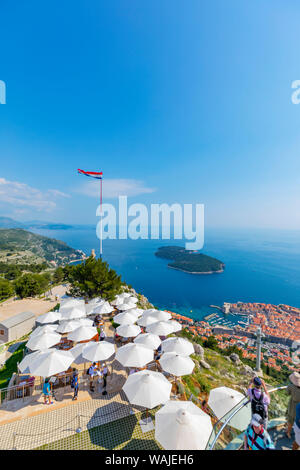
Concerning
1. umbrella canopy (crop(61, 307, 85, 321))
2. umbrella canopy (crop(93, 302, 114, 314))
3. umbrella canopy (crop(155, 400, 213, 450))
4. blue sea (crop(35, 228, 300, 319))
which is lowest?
blue sea (crop(35, 228, 300, 319))

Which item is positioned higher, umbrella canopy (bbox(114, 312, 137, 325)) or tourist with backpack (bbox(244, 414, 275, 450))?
tourist with backpack (bbox(244, 414, 275, 450))

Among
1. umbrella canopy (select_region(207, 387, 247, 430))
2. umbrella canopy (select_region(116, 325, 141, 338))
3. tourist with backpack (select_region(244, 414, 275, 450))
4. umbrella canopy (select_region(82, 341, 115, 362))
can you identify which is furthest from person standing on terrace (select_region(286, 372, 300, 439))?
umbrella canopy (select_region(116, 325, 141, 338))

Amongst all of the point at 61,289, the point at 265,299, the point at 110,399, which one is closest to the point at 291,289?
the point at 265,299

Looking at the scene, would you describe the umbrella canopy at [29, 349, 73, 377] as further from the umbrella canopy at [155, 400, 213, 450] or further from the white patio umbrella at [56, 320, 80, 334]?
the umbrella canopy at [155, 400, 213, 450]

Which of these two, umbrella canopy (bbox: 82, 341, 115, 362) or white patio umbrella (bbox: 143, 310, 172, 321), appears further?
white patio umbrella (bbox: 143, 310, 172, 321)

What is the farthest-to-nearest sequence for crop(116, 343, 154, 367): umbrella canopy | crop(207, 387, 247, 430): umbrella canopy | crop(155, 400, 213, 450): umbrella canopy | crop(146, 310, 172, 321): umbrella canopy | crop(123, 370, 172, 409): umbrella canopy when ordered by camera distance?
crop(146, 310, 172, 321): umbrella canopy < crop(116, 343, 154, 367): umbrella canopy < crop(207, 387, 247, 430): umbrella canopy < crop(123, 370, 172, 409): umbrella canopy < crop(155, 400, 213, 450): umbrella canopy

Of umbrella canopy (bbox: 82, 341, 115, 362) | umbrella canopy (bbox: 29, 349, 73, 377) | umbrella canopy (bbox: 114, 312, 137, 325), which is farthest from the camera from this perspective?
umbrella canopy (bbox: 114, 312, 137, 325)
